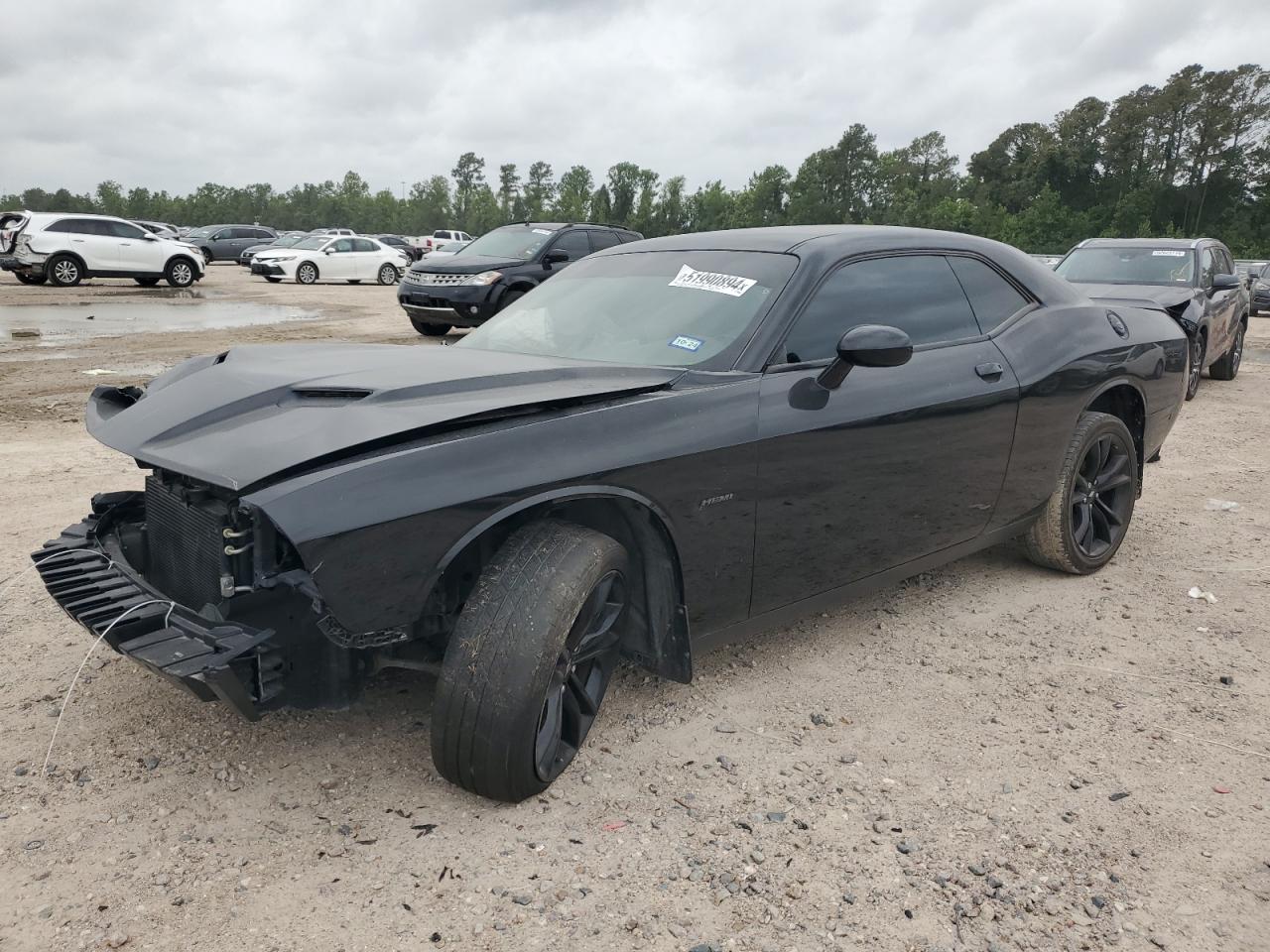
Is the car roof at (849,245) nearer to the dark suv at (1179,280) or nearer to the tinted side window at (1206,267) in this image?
the dark suv at (1179,280)

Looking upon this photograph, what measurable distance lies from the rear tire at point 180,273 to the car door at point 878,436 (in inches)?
892

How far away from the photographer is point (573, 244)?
1273cm

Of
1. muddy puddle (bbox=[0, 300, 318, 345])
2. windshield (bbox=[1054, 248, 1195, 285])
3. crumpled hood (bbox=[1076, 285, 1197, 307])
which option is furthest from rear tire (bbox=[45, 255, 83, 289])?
crumpled hood (bbox=[1076, 285, 1197, 307])

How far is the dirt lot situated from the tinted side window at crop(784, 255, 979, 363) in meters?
1.18

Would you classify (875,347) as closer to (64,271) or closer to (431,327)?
(431,327)

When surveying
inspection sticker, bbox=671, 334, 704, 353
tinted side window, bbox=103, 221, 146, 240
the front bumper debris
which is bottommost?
the front bumper debris

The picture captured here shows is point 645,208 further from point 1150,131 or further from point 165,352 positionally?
point 165,352

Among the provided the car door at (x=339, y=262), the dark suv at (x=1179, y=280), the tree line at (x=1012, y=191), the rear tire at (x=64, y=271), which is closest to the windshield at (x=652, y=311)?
the dark suv at (x=1179, y=280)

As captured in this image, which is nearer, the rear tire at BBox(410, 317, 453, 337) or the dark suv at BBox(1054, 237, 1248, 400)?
the dark suv at BBox(1054, 237, 1248, 400)

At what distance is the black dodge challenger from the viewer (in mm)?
2277

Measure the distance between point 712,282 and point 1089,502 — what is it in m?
2.34

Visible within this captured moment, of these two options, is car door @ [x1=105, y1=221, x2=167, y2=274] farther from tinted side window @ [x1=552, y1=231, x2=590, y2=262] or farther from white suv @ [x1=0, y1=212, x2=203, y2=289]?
tinted side window @ [x1=552, y1=231, x2=590, y2=262]

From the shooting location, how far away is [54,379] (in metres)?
9.18

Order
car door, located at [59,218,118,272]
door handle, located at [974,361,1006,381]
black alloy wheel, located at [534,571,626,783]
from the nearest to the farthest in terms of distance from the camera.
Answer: black alloy wheel, located at [534,571,626,783], door handle, located at [974,361,1006,381], car door, located at [59,218,118,272]
